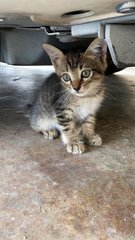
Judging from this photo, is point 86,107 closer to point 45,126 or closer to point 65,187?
point 45,126

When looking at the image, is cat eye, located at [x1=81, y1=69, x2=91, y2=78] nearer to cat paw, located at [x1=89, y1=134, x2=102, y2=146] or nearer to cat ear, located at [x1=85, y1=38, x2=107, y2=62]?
cat ear, located at [x1=85, y1=38, x2=107, y2=62]

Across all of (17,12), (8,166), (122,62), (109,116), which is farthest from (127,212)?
(109,116)

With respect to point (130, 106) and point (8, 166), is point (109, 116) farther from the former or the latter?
point (8, 166)

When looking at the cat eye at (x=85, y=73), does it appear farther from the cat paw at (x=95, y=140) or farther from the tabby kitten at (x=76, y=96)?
the cat paw at (x=95, y=140)

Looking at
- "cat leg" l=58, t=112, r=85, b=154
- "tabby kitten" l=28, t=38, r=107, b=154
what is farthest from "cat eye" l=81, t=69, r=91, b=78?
"cat leg" l=58, t=112, r=85, b=154

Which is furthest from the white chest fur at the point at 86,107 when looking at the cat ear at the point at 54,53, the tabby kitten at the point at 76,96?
the cat ear at the point at 54,53

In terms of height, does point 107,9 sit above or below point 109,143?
above
